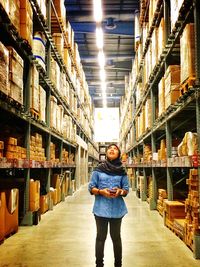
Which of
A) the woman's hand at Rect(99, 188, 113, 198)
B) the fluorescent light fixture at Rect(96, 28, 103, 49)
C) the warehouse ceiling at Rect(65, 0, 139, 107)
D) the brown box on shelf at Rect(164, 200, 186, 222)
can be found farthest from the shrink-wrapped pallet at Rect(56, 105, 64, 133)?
the woman's hand at Rect(99, 188, 113, 198)

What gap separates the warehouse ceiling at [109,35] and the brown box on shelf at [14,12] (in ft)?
26.6

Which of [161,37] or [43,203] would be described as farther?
[43,203]

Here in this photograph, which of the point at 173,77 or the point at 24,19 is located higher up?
the point at 24,19

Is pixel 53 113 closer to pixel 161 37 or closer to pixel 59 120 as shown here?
pixel 59 120

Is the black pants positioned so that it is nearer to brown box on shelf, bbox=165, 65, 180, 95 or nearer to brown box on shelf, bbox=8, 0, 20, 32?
brown box on shelf, bbox=165, 65, 180, 95

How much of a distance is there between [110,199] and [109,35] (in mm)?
13435

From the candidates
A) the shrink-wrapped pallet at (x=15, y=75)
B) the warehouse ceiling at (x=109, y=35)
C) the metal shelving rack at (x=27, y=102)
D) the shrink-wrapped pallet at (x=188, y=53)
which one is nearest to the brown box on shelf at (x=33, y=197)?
the metal shelving rack at (x=27, y=102)

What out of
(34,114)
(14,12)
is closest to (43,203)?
(34,114)

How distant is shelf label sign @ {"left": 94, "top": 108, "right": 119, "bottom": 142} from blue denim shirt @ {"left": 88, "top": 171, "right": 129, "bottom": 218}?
809 inches

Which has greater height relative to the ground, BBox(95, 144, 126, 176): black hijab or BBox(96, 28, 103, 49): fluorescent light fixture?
BBox(96, 28, 103, 49): fluorescent light fixture

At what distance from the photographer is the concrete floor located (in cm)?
382

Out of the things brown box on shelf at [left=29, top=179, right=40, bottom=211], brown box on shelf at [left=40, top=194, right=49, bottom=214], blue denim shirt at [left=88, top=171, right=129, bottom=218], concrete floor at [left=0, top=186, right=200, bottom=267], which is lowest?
concrete floor at [left=0, top=186, right=200, bottom=267]

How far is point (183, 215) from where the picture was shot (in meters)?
5.64

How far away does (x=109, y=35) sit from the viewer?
1582 centimetres
